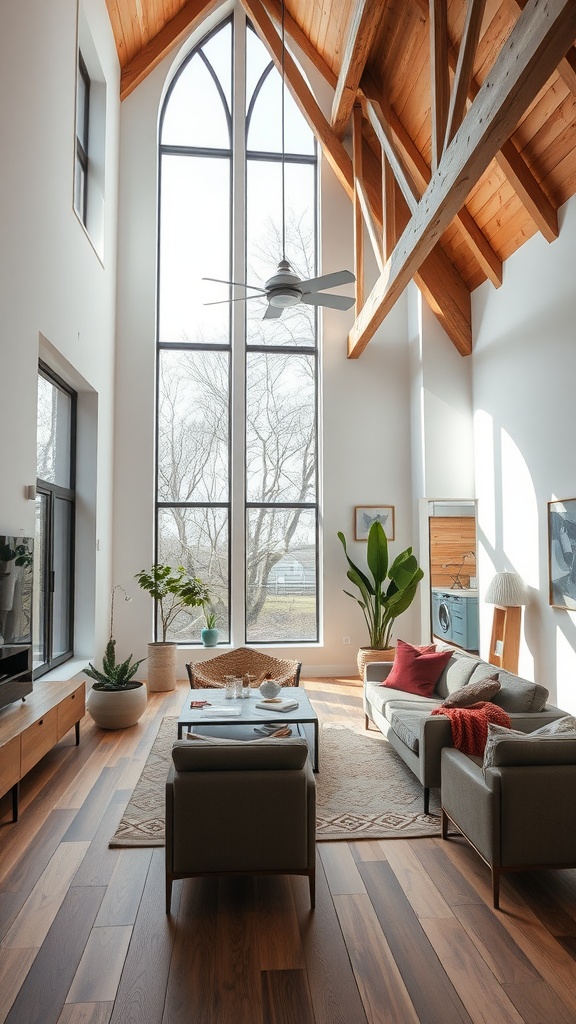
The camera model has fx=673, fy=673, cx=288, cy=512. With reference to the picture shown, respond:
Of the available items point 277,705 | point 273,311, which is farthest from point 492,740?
point 273,311

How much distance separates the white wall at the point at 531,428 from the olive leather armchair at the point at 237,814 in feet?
10.7

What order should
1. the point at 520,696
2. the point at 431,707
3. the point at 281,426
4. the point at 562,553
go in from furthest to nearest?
the point at 281,426 < the point at 562,553 < the point at 431,707 < the point at 520,696

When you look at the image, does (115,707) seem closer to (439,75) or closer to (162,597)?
(162,597)

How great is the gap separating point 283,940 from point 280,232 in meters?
7.66

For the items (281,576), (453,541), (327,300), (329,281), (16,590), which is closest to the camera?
(16,590)

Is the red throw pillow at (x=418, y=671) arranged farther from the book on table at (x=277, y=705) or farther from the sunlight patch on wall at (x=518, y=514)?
the sunlight patch on wall at (x=518, y=514)

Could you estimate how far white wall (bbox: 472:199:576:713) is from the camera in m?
5.40

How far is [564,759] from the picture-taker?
288 centimetres

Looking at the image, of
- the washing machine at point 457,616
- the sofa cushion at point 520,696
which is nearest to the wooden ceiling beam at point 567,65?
the sofa cushion at point 520,696

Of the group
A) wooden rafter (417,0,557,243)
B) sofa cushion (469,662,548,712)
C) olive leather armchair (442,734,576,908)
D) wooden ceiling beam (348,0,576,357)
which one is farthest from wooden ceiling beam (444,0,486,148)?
olive leather armchair (442,734,576,908)

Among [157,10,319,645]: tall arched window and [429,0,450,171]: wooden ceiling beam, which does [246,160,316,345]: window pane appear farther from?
[429,0,450,171]: wooden ceiling beam

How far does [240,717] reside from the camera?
4426 millimetres

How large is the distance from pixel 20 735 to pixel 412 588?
4.50 meters

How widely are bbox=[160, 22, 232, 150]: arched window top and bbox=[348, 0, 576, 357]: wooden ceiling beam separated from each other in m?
4.10
